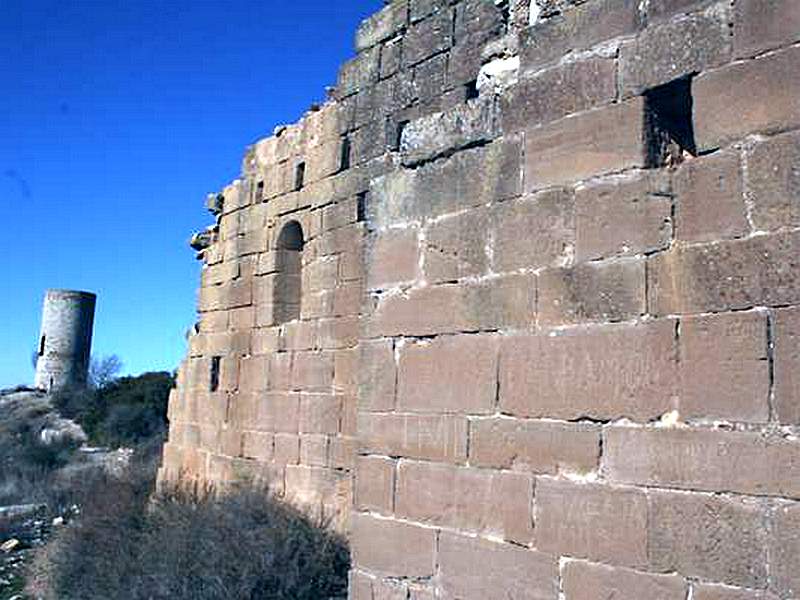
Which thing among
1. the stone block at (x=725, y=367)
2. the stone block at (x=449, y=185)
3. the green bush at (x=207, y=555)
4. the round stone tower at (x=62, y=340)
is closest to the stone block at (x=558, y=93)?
the stone block at (x=449, y=185)

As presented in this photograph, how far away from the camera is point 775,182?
292cm

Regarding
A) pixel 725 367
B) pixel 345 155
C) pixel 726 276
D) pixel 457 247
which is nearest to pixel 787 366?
pixel 725 367

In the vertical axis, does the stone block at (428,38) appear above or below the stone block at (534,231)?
above

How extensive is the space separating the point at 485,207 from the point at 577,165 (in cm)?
54

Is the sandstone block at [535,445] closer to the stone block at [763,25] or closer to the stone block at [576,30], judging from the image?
the stone block at [763,25]

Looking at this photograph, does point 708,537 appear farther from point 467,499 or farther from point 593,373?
point 467,499

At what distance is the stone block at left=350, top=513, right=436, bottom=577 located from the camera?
403 centimetres

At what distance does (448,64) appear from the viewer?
21.9ft

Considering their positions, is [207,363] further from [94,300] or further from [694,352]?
[94,300]

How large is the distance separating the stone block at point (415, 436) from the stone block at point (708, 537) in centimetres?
106

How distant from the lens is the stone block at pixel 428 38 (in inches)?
263

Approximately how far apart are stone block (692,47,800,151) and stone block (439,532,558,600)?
1.75m

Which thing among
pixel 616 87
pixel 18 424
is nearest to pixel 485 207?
pixel 616 87

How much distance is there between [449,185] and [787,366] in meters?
1.93
